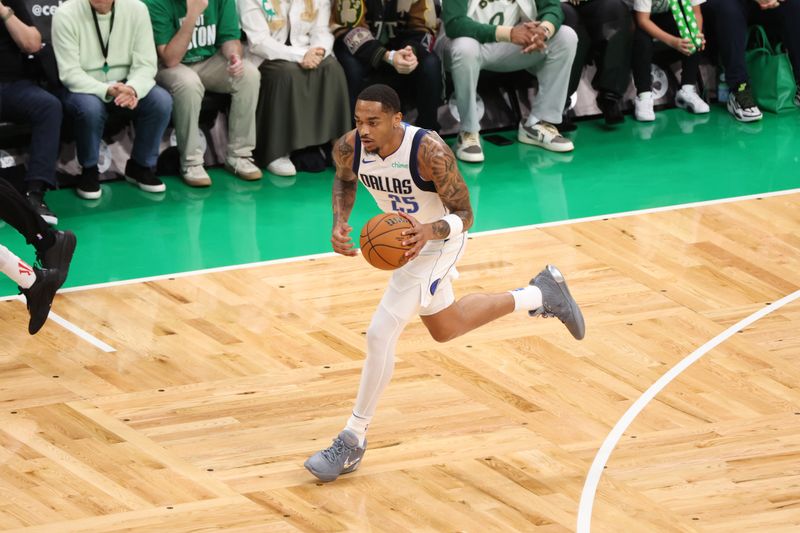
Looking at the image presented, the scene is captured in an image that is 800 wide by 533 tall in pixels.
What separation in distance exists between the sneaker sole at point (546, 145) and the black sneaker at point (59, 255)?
183 inches

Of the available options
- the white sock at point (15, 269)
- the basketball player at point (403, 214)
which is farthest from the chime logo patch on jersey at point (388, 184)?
the white sock at point (15, 269)

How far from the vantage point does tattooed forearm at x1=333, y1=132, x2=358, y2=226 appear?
6662mm

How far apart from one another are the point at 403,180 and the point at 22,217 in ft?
8.16

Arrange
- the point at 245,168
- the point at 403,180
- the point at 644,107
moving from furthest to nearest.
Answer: the point at 644,107, the point at 245,168, the point at 403,180

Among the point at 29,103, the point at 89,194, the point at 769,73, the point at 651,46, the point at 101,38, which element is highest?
the point at 101,38

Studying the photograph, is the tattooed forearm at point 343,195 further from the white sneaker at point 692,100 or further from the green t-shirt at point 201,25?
the white sneaker at point 692,100

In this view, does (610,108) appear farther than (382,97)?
Yes

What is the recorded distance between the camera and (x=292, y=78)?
10.8 meters

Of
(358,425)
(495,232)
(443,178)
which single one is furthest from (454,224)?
(495,232)

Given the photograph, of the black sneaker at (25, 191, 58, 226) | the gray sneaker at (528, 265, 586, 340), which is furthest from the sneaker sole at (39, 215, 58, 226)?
the gray sneaker at (528, 265, 586, 340)

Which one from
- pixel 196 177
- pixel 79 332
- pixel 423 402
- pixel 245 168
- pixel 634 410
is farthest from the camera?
pixel 245 168

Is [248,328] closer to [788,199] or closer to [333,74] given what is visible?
[333,74]

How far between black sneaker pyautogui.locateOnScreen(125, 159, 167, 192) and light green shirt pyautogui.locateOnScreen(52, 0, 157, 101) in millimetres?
630

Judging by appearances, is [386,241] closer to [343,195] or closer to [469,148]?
[343,195]
